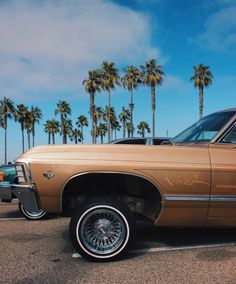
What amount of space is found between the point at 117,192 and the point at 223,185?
55.4 inches

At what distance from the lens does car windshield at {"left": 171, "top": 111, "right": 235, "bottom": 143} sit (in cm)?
494

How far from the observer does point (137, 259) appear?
4574mm

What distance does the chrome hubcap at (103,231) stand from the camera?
452 centimetres

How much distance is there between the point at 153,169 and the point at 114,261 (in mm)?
1241

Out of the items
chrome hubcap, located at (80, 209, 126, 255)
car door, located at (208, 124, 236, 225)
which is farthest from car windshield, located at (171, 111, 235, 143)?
chrome hubcap, located at (80, 209, 126, 255)

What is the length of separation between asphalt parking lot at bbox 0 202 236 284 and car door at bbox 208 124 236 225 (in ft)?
1.66

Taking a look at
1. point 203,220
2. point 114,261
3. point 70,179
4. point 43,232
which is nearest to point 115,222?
point 114,261

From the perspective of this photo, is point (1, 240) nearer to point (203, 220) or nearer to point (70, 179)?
point (70, 179)

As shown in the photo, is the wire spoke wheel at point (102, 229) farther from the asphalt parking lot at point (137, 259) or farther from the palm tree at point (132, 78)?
the palm tree at point (132, 78)

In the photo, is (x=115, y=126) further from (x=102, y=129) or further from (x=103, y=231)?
(x=103, y=231)

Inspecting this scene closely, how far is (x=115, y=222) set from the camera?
179 inches

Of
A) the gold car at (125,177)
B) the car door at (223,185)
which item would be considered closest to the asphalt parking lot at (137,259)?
the gold car at (125,177)

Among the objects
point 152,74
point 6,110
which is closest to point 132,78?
point 152,74

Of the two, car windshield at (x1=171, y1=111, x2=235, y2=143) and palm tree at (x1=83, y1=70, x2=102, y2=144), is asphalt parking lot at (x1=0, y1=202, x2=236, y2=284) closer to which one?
car windshield at (x1=171, y1=111, x2=235, y2=143)
